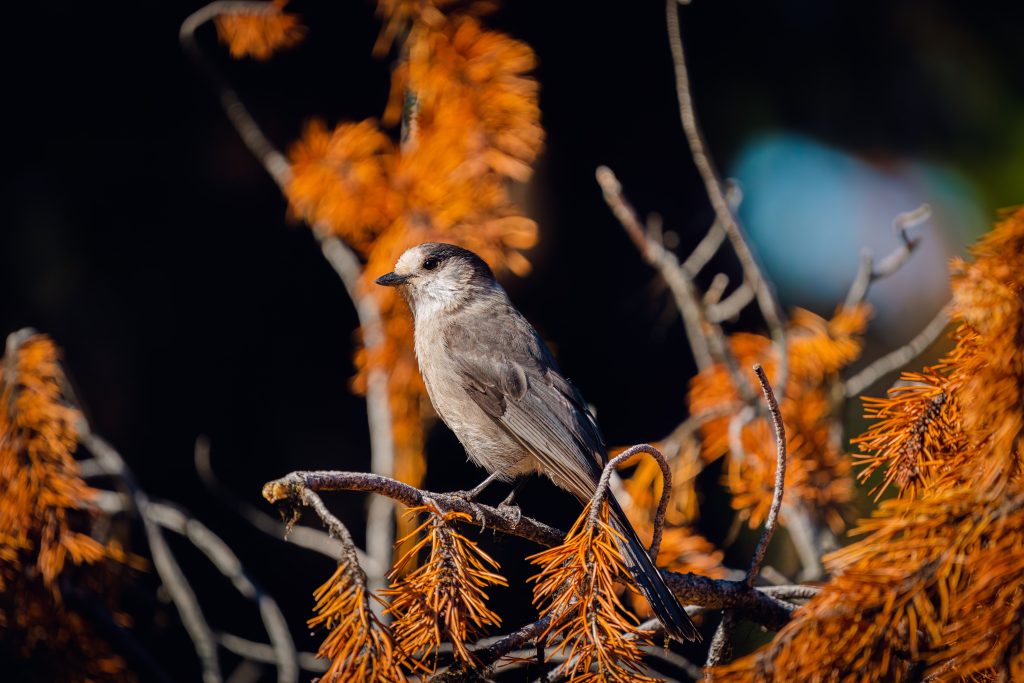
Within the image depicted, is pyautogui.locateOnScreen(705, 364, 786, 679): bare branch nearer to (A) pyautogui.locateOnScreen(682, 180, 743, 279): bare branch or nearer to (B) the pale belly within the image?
(B) the pale belly

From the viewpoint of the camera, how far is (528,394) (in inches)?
90.4

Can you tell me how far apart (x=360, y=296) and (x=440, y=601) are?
167cm

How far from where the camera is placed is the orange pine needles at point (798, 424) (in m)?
2.02

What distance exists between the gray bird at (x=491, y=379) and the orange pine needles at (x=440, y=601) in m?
0.74

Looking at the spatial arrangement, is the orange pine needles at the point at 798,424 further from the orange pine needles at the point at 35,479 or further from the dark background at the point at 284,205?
the orange pine needles at the point at 35,479

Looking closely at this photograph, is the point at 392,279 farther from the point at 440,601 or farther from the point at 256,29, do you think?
the point at 440,601

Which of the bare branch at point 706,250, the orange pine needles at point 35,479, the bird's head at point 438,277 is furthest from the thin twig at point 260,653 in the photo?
the bare branch at point 706,250

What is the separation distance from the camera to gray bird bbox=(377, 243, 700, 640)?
6.99 feet

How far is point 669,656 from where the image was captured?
1.75 m

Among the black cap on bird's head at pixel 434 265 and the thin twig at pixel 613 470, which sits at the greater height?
the black cap on bird's head at pixel 434 265

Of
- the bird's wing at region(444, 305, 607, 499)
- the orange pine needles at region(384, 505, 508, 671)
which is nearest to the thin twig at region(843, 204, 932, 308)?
the bird's wing at region(444, 305, 607, 499)

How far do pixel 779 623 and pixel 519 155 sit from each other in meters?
1.58

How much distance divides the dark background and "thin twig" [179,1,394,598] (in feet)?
1.33

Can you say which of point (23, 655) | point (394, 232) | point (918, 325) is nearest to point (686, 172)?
point (918, 325)
